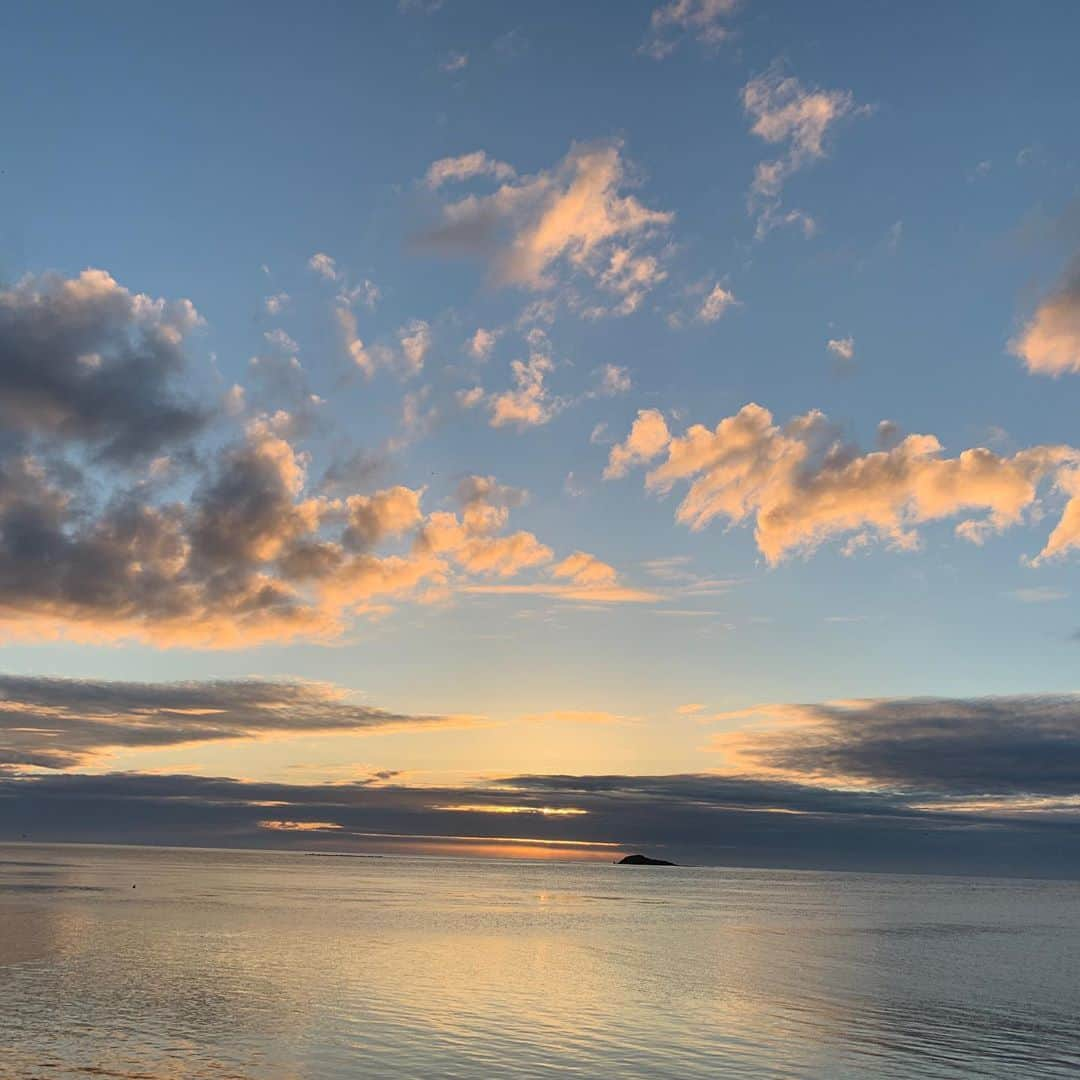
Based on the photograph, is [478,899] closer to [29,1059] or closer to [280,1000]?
[280,1000]

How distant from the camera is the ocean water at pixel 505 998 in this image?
3784 cm

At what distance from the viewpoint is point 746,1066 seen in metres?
38.3

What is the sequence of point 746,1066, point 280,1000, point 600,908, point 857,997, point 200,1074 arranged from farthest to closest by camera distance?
point 600,908 < point 857,997 < point 280,1000 < point 746,1066 < point 200,1074

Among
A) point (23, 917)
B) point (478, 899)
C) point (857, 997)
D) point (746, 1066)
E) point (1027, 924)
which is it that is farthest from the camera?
point (478, 899)

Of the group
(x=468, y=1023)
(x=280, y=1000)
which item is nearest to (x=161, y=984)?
(x=280, y=1000)

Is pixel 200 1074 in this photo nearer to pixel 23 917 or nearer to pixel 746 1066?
pixel 746 1066

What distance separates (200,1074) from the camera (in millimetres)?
33781

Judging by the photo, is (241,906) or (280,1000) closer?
(280,1000)

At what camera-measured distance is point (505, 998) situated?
53.8m

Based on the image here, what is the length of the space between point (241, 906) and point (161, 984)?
69424mm

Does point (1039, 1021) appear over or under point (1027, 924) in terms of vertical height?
over

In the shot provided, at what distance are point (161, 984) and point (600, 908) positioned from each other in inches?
4101

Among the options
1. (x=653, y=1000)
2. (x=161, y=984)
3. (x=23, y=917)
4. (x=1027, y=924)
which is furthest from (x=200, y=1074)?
(x=1027, y=924)

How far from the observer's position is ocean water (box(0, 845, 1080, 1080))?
3784 centimetres
